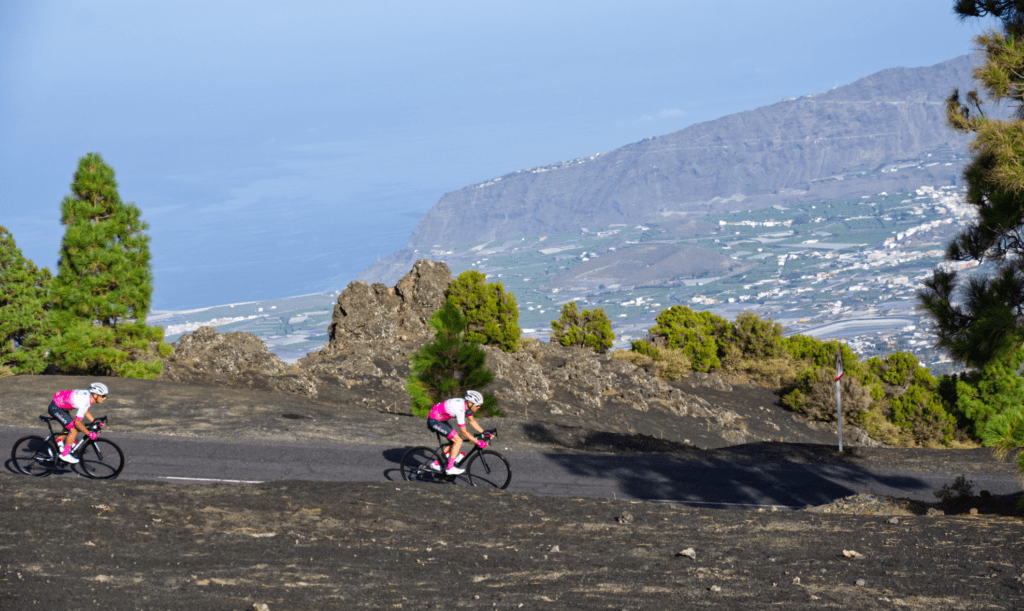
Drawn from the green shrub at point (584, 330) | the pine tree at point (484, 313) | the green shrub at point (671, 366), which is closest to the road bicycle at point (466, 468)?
the pine tree at point (484, 313)

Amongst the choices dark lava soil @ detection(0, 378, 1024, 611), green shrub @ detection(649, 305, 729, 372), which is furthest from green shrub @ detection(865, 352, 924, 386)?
dark lava soil @ detection(0, 378, 1024, 611)

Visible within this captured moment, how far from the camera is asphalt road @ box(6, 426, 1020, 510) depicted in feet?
46.0

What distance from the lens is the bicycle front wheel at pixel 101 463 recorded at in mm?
13336

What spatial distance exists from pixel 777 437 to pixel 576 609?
90.6ft

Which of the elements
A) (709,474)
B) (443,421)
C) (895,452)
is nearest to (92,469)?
(443,421)

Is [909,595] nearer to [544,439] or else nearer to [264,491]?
[264,491]

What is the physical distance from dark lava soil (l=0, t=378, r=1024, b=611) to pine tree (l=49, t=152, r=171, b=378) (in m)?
14.0

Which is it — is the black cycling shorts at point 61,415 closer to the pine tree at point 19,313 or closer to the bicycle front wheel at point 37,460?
the bicycle front wheel at point 37,460

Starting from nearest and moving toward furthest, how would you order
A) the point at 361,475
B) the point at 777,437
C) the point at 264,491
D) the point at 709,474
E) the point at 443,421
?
the point at 264,491 < the point at 443,421 < the point at 361,475 < the point at 709,474 < the point at 777,437

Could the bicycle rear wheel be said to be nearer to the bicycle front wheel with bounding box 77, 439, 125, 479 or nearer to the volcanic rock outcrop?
the bicycle front wheel with bounding box 77, 439, 125, 479

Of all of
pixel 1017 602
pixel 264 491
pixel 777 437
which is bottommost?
pixel 777 437

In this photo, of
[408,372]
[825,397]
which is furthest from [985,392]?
[408,372]

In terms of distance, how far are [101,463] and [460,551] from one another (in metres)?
8.36

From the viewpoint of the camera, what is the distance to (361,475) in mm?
14281
